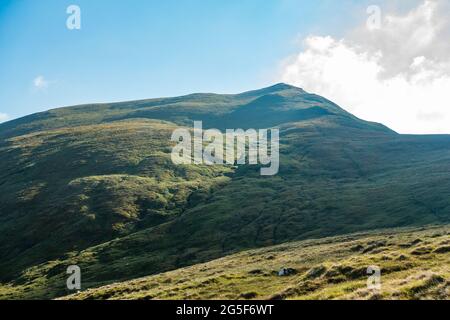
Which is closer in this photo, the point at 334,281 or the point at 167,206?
the point at 334,281

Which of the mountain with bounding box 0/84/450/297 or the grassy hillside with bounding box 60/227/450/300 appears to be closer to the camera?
the grassy hillside with bounding box 60/227/450/300

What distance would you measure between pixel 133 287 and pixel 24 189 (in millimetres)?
112851

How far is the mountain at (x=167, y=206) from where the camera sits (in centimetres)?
8900

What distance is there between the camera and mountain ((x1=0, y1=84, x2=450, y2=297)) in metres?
89.0

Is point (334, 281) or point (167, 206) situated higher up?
point (334, 281)

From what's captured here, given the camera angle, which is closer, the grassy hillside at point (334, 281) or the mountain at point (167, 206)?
the grassy hillside at point (334, 281)

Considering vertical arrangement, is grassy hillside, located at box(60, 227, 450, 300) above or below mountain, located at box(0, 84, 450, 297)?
above

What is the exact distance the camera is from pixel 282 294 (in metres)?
28.7

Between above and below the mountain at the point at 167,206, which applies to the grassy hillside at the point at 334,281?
above

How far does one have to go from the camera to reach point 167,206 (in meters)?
124
